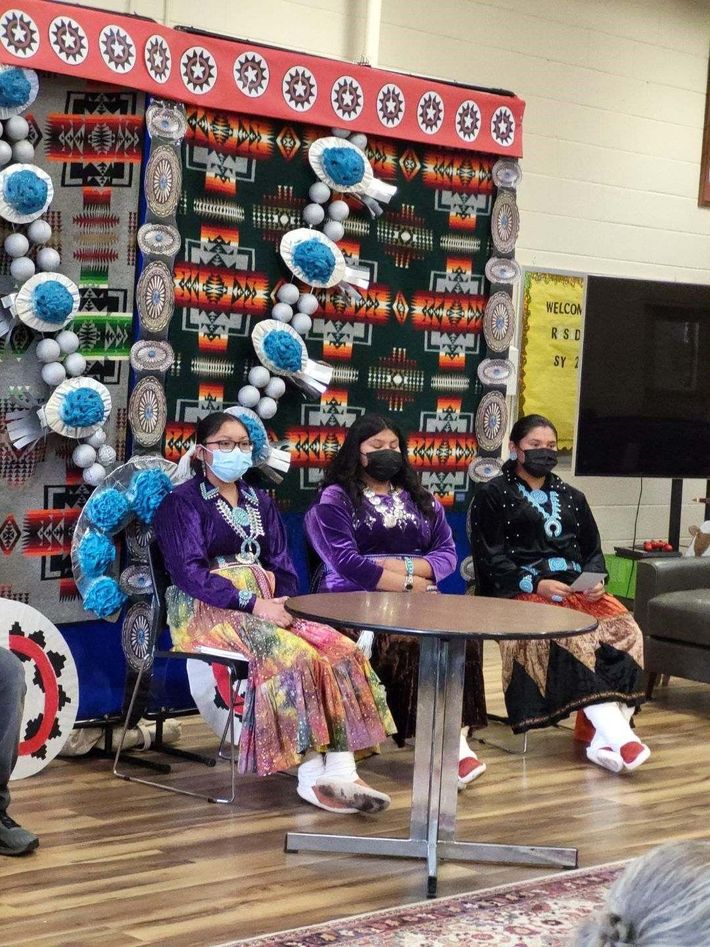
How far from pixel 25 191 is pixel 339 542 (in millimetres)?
1487

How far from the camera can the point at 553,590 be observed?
511 cm

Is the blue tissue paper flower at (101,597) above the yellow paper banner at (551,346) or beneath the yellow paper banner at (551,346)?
beneath

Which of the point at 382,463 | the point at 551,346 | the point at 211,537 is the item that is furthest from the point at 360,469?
the point at 551,346

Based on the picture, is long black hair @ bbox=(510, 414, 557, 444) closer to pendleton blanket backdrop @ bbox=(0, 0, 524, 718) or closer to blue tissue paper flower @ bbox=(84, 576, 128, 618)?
pendleton blanket backdrop @ bbox=(0, 0, 524, 718)

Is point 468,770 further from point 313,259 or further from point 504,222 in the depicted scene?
point 504,222

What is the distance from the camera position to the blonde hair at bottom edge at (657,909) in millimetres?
995

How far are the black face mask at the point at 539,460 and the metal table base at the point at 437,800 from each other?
1.43 m

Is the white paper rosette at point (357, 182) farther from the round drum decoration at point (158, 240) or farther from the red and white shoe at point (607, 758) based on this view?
the red and white shoe at point (607, 758)

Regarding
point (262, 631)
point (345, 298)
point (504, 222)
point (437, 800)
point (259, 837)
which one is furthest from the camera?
point (504, 222)

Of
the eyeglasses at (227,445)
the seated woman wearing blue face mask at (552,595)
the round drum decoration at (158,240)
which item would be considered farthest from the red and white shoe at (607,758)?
the round drum decoration at (158,240)

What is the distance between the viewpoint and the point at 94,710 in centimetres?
482

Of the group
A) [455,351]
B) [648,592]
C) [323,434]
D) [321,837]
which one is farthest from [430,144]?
[321,837]

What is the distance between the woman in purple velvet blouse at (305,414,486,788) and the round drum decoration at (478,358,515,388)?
0.83 meters

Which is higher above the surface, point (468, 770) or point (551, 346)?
point (551, 346)
